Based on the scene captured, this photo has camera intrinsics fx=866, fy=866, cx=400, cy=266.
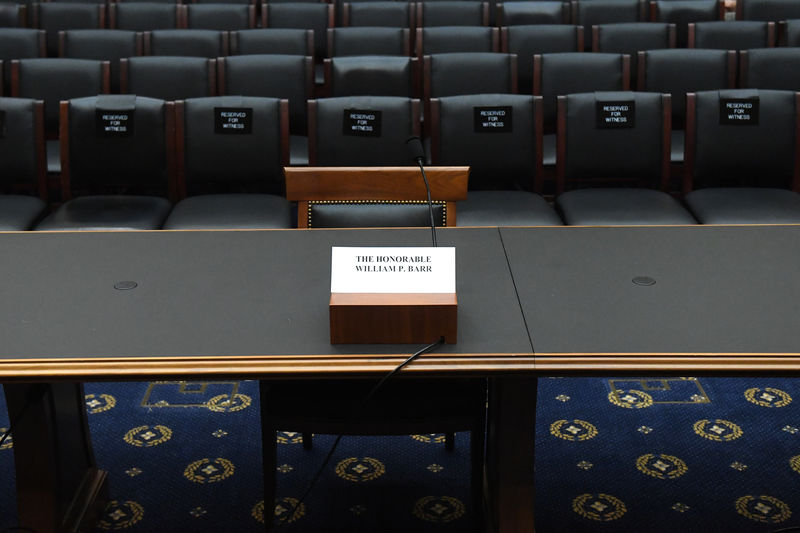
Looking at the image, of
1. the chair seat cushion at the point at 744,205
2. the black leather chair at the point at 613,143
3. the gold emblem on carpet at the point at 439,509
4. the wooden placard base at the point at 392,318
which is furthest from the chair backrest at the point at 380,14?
the wooden placard base at the point at 392,318

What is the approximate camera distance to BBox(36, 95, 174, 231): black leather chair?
2.43m

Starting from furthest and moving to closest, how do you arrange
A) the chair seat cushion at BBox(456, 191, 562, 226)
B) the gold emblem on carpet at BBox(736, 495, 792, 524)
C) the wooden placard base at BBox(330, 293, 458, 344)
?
the chair seat cushion at BBox(456, 191, 562, 226)
the gold emblem on carpet at BBox(736, 495, 792, 524)
the wooden placard base at BBox(330, 293, 458, 344)

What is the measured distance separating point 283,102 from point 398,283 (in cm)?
147

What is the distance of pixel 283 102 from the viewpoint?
2.50 m

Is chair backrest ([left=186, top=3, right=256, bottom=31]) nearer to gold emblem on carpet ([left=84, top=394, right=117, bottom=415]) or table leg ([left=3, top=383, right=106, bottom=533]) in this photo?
gold emblem on carpet ([left=84, top=394, right=117, bottom=415])

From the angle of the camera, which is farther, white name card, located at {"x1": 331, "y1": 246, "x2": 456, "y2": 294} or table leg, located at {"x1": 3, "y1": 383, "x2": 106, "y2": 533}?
table leg, located at {"x1": 3, "y1": 383, "x2": 106, "y2": 533}

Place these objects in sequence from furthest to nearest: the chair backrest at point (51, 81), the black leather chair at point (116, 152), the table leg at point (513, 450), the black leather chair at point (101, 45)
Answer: the black leather chair at point (101, 45) → the chair backrest at point (51, 81) → the black leather chair at point (116, 152) → the table leg at point (513, 450)

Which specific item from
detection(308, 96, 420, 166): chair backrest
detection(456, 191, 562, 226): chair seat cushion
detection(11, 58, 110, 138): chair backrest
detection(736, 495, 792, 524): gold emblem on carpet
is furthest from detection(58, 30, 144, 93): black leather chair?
detection(736, 495, 792, 524): gold emblem on carpet

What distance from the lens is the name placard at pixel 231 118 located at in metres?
2.48

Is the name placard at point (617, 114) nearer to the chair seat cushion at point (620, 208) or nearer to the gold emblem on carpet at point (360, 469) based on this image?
the chair seat cushion at point (620, 208)

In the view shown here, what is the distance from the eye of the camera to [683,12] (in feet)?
12.9

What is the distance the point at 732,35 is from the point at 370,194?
7.94ft

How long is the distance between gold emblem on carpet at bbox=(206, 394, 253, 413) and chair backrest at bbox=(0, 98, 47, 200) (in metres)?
0.98

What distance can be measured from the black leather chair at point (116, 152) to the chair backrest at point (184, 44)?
1054 millimetres
